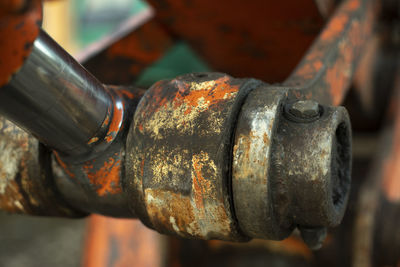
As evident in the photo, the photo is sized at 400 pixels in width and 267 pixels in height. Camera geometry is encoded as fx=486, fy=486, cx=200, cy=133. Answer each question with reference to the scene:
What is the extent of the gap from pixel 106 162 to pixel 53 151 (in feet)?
0.26

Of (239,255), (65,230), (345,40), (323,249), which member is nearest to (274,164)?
(345,40)

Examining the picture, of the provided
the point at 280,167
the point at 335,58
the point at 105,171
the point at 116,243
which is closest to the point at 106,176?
the point at 105,171

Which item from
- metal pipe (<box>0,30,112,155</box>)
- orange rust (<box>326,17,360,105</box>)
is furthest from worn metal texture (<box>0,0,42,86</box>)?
orange rust (<box>326,17,360,105</box>)

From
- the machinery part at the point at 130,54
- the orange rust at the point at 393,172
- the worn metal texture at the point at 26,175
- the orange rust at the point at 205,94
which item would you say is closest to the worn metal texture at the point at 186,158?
the orange rust at the point at 205,94

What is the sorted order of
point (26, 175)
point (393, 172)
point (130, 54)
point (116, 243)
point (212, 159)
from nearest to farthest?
point (212, 159), point (26, 175), point (393, 172), point (116, 243), point (130, 54)

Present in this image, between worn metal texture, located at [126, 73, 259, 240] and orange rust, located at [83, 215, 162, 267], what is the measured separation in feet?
2.20

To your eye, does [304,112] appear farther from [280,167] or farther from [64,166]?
[64,166]

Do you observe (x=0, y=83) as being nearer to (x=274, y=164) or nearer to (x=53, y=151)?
(x=53, y=151)

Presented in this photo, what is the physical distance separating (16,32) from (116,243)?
2.94 ft

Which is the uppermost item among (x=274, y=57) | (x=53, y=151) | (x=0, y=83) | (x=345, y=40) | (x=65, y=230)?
(x=0, y=83)

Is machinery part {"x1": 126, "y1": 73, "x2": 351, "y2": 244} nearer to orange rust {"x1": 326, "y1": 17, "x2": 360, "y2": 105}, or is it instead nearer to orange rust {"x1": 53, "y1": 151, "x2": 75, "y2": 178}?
orange rust {"x1": 53, "y1": 151, "x2": 75, "y2": 178}

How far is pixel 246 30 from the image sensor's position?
1341 millimetres

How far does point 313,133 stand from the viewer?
21.9 inches

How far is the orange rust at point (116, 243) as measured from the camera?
1.23 metres
